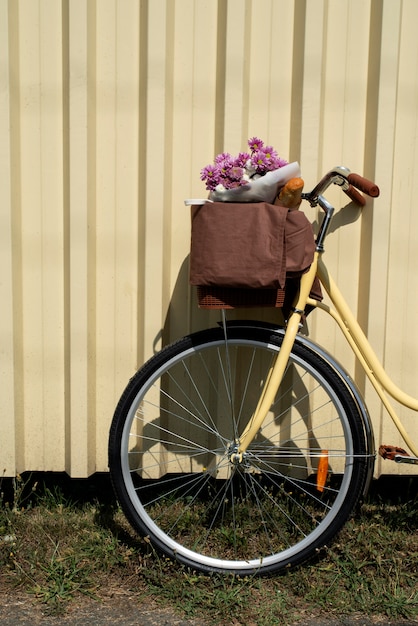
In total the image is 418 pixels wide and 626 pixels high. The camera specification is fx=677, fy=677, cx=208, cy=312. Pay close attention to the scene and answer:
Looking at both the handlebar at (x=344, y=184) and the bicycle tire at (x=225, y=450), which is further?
the bicycle tire at (x=225, y=450)

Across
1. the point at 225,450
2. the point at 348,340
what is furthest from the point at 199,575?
the point at 348,340

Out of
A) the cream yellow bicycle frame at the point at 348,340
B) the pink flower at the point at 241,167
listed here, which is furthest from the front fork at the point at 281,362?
the pink flower at the point at 241,167

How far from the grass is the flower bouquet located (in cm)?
151

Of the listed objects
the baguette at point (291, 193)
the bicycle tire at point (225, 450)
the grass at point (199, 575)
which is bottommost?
the grass at point (199, 575)

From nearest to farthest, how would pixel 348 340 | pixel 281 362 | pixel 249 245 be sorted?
1. pixel 249 245
2. pixel 281 362
3. pixel 348 340

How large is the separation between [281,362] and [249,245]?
49 centimetres

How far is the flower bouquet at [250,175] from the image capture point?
8.64ft

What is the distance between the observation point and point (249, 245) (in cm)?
256

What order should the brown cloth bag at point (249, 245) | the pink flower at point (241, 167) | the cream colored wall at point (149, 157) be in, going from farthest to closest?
the cream colored wall at point (149, 157), the pink flower at point (241, 167), the brown cloth bag at point (249, 245)

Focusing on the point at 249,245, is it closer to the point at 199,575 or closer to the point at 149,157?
the point at 149,157

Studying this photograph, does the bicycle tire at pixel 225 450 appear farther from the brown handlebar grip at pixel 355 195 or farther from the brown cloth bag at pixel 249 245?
the brown handlebar grip at pixel 355 195

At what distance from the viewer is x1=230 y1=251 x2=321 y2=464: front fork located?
8.79 ft

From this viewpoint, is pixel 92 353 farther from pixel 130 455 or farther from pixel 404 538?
pixel 404 538

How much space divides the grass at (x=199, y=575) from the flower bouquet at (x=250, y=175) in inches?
59.5
